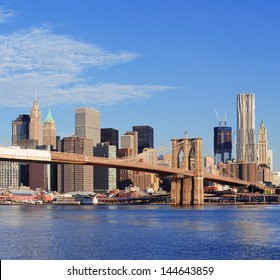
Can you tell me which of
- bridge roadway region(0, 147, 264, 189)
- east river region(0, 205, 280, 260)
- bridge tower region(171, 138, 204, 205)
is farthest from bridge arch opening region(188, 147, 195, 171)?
east river region(0, 205, 280, 260)

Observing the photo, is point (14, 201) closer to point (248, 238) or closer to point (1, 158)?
point (1, 158)

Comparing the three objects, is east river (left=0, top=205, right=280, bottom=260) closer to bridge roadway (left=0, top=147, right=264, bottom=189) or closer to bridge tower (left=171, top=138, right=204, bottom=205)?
bridge roadway (left=0, top=147, right=264, bottom=189)

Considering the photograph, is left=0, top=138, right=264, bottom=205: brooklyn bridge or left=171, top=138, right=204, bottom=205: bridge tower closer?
left=0, top=138, right=264, bottom=205: brooklyn bridge

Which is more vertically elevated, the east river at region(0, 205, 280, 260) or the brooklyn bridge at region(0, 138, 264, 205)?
the brooklyn bridge at region(0, 138, 264, 205)

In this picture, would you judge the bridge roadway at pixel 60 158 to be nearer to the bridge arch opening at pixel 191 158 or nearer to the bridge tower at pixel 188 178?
the bridge tower at pixel 188 178

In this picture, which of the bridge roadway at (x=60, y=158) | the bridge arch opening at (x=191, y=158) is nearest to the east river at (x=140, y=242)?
the bridge roadway at (x=60, y=158)
